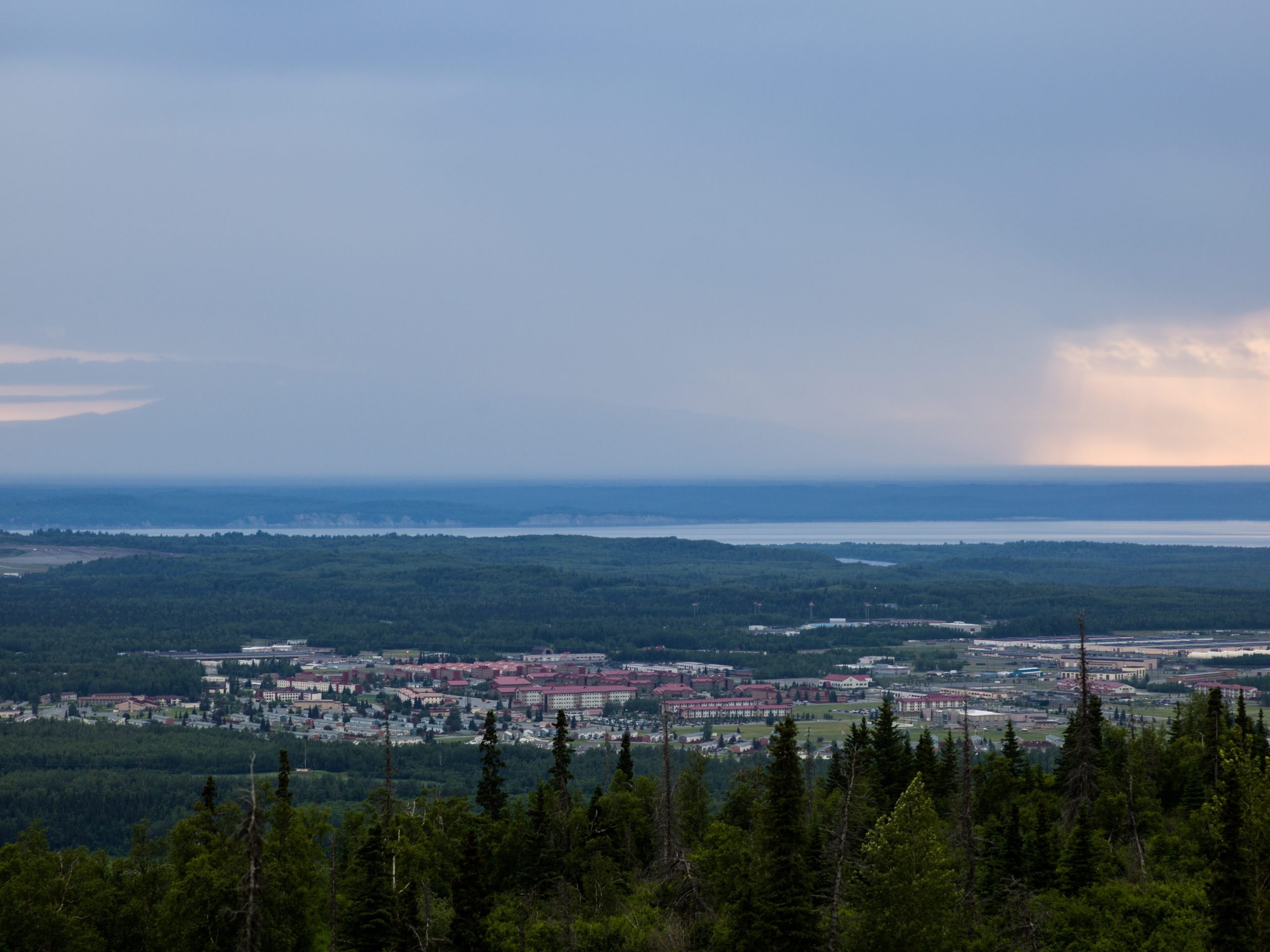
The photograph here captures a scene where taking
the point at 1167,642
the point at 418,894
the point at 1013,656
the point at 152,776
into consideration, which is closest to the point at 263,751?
the point at 152,776

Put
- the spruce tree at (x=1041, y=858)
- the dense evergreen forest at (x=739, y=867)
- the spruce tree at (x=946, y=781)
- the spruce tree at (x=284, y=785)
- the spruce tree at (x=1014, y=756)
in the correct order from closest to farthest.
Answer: the dense evergreen forest at (x=739, y=867), the spruce tree at (x=1041, y=858), the spruce tree at (x=284, y=785), the spruce tree at (x=946, y=781), the spruce tree at (x=1014, y=756)

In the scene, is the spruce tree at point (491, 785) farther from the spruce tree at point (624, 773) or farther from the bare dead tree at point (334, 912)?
the bare dead tree at point (334, 912)

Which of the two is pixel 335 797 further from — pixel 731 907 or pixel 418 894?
pixel 731 907

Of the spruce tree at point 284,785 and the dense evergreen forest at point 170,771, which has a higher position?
the spruce tree at point 284,785

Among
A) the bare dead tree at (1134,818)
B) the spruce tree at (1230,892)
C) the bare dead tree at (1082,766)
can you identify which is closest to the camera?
the spruce tree at (1230,892)

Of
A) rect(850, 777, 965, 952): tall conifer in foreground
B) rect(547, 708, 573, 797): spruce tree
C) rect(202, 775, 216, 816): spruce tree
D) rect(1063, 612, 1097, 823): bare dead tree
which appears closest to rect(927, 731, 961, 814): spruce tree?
rect(1063, 612, 1097, 823): bare dead tree

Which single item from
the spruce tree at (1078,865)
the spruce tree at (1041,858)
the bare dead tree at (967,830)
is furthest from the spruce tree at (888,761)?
the spruce tree at (1078,865)

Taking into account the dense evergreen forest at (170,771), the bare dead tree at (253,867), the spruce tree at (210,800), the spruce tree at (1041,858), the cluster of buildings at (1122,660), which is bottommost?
the dense evergreen forest at (170,771)
